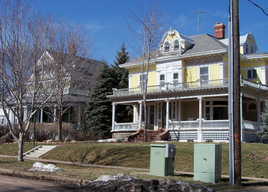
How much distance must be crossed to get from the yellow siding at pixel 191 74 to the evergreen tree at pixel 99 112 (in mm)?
11115

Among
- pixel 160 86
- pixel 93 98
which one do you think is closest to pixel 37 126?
pixel 93 98

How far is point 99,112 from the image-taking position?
1510 inches

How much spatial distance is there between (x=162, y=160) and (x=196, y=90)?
16.8m

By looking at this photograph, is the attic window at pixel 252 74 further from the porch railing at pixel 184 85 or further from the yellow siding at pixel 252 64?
the porch railing at pixel 184 85

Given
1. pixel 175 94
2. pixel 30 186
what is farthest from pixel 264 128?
pixel 30 186

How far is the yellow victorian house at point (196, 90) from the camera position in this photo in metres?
27.0

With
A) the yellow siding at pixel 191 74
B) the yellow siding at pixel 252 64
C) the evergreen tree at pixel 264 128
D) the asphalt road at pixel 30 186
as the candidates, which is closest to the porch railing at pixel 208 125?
the evergreen tree at pixel 264 128

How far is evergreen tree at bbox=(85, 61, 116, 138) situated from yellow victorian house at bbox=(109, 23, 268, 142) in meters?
4.89

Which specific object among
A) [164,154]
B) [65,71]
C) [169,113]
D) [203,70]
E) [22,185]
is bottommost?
[22,185]

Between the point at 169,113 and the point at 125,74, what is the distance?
13006 millimetres

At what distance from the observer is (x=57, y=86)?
18.8 meters

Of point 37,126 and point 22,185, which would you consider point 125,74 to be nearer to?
point 37,126

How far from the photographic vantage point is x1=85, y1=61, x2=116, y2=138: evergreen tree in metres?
37.8

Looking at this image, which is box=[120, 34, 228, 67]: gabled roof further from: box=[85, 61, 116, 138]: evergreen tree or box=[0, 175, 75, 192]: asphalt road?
box=[0, 175, 75, 192]: asphalt road
